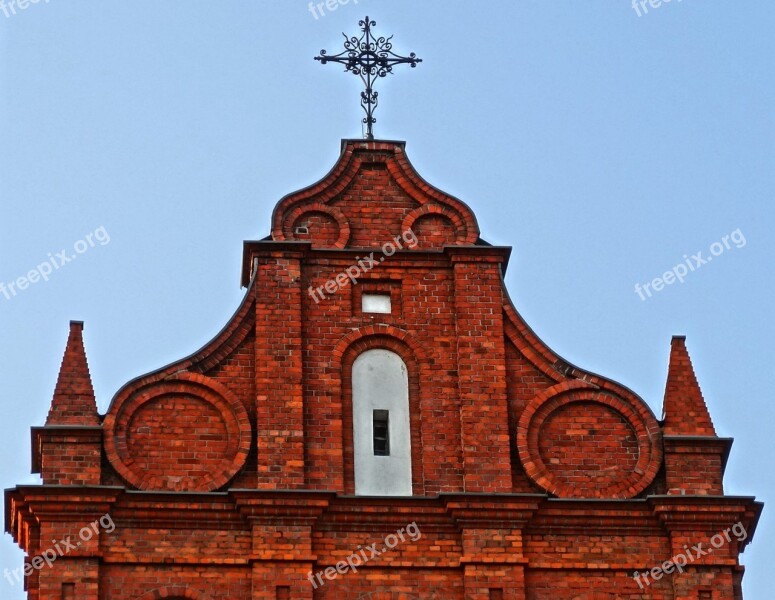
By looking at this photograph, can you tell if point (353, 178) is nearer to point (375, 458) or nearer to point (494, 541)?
point (375, 458)

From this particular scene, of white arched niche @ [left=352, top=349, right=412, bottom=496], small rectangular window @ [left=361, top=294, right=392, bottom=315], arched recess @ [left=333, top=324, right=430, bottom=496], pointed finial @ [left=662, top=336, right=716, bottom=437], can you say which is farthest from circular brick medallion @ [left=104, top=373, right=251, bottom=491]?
pointed finial @ [left=662, top=336, right=716, bottom=437]

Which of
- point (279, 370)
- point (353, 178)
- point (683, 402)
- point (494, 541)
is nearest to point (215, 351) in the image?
point (279, 370)

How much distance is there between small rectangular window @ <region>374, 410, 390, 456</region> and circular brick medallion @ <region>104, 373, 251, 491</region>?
5.72ft

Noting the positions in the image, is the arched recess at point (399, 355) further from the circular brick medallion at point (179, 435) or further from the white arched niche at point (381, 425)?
the circular brick medallion at point (179, 435)

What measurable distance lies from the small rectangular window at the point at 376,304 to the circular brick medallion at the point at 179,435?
7.86 feet

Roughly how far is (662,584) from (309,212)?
7.23m

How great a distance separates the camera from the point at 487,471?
27.5 meters

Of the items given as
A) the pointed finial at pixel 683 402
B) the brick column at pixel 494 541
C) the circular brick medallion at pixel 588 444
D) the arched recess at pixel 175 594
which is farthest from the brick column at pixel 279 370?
the pointed finial at pixel 683 402

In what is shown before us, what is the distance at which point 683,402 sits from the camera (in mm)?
28203

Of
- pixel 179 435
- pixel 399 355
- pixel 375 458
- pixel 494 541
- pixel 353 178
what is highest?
pixel 353 178

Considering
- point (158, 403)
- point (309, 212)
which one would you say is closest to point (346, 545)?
point (158, 403)

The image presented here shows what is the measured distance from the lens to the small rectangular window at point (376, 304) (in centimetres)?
2892

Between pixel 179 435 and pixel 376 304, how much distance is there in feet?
Answer: 11.2

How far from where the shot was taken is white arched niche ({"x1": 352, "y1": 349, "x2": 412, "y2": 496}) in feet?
90.5
